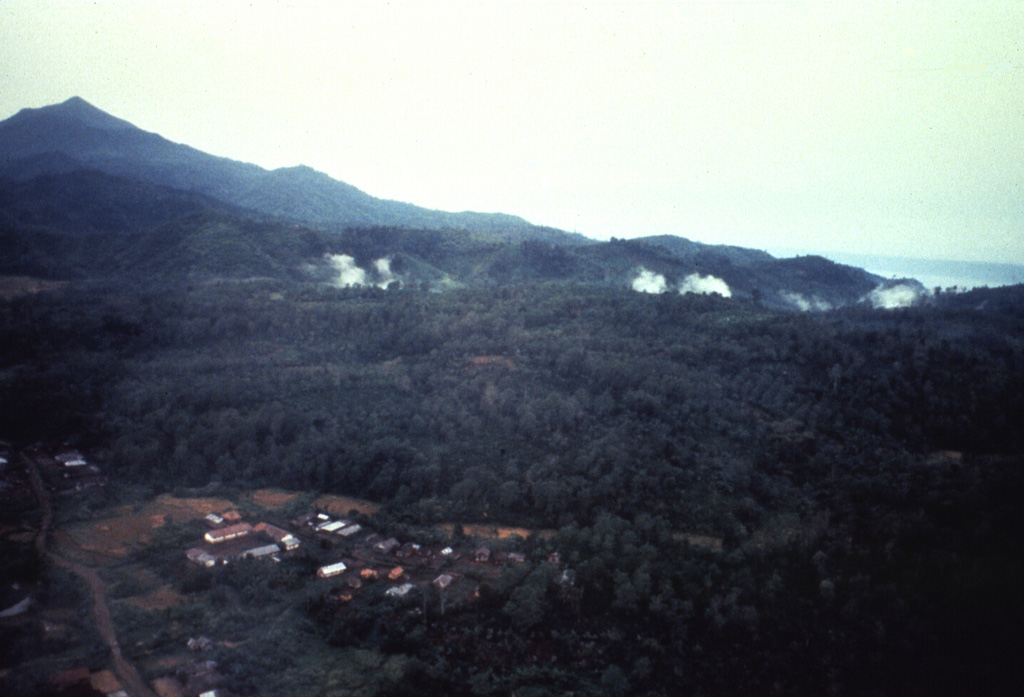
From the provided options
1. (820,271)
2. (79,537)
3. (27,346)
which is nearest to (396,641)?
(79,537)

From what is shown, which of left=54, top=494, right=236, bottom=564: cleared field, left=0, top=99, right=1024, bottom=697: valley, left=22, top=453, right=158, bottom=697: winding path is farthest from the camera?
left=54, top=494, right=236, bottom=564: cleared field

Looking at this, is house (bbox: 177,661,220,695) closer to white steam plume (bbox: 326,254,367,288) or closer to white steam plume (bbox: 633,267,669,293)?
white steam plume (bbox: 326,254,367,288)

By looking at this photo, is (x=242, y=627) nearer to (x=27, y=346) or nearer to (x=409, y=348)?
(x=409, y=348)

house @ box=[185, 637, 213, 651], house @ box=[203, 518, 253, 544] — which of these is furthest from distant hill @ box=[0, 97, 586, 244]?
Result: house @ box=[185, 637, 213, 651]

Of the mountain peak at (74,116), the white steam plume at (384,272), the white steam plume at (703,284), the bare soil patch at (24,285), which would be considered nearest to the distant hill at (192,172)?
the mountain peak at (74,116)

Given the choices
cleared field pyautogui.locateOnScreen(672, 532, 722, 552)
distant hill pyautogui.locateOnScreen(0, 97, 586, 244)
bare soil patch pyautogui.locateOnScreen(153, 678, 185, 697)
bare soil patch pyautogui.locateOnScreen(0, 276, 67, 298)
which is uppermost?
distant hill pyautogui.locateOnScreen(0, 97, 586, 244)
